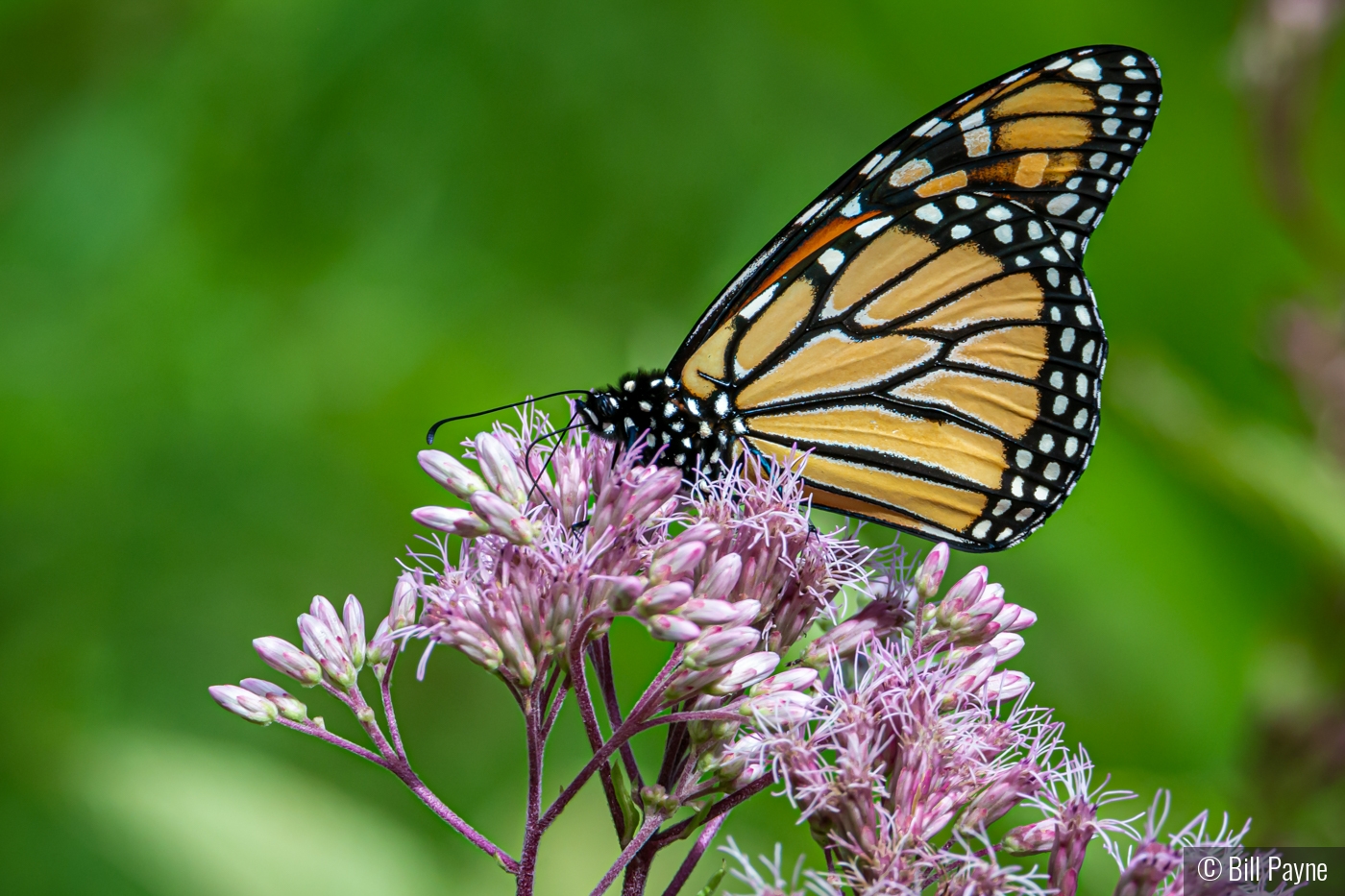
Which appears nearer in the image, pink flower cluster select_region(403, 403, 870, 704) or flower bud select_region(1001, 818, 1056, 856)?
pink flower cluster select_region(403, 403, 870, 704)

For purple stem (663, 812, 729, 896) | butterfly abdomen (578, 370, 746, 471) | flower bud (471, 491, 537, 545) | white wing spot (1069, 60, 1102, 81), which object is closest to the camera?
purple stem (663, 812, 729, 896)

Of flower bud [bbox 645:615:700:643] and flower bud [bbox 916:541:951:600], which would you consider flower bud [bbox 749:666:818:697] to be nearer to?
flower bud [bbox 645:615:700:643]

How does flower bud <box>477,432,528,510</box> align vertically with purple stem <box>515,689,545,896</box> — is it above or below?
above

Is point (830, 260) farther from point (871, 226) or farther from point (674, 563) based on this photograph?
point (674, 563)

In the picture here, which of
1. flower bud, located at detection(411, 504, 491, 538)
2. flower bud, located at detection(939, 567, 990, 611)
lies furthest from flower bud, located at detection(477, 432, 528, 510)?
flower bud, located at detection(939, 567, 990, 611)

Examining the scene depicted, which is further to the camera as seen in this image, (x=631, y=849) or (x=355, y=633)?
(x=355, y=633)

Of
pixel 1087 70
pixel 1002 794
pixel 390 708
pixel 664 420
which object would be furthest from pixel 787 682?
pixel 1087 70

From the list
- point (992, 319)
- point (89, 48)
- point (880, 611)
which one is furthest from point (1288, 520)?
point (89, 48)
